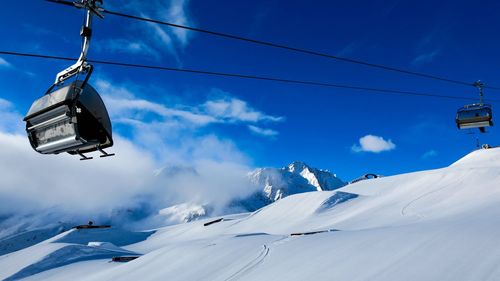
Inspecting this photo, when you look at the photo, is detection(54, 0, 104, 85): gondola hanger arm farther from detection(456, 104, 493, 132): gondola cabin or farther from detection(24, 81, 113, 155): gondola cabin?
detection(456, 104, 493, 132): gondola cabin

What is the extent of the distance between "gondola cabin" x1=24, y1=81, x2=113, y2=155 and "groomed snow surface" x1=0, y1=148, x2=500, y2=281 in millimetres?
4236

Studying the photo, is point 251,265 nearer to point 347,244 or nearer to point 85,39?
point 347,244

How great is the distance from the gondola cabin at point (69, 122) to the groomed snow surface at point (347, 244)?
13.9ft

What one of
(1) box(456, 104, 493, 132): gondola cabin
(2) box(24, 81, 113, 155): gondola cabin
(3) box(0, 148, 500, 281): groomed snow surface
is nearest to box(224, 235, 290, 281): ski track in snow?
(3) box(0, 148, 500, 281): groomed snow surface

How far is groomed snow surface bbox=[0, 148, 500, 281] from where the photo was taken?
22.6 ft

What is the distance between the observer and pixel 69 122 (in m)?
6.61

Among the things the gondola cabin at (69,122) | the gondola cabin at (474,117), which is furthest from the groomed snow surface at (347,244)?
the gondola cabin at (69,122)

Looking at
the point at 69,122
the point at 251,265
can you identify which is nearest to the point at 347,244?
the point at 251,265

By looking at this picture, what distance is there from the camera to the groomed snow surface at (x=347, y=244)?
6.89 meters

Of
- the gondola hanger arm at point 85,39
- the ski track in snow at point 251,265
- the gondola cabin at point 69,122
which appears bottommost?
the ski track in snow at point 251,265

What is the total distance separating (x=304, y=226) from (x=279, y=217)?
4.58 meters

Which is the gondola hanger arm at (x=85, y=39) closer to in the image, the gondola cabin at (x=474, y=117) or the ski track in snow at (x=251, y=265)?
the ski track in snow at (x=251, y=265)

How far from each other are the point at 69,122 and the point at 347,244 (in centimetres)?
632

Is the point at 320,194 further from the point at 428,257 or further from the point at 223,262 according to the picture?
the point at 428,257
